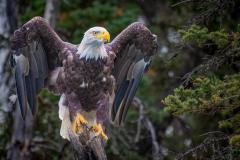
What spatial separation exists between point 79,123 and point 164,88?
3.95m

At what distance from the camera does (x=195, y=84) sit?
6.17 m

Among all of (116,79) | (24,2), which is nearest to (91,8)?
(24,2)

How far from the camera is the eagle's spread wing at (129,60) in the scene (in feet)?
26.7

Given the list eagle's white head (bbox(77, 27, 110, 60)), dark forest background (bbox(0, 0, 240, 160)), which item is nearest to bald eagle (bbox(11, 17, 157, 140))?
eagle's white head (bbox(77, 27, 110, 60))

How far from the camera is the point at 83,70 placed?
787 cm

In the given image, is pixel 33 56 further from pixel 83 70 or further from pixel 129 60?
pixel 129 60

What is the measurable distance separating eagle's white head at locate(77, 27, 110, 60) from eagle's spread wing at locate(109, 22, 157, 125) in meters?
0.38

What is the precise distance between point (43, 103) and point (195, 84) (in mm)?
4140

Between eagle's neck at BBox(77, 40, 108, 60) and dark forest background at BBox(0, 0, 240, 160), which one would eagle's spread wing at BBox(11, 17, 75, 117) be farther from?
dark forest background at BBox(0, 0, 240, 160)

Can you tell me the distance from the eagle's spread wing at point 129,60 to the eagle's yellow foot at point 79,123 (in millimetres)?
537

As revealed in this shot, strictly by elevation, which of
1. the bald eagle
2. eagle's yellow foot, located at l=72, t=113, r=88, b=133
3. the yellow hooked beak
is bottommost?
eagle's yellow foot, located at l=72, t=113, r=88, b=133

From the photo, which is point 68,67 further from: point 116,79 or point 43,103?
point 43,103

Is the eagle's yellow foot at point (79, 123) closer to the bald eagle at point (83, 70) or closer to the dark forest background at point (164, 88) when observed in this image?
the bald eagle at point (83, 70)

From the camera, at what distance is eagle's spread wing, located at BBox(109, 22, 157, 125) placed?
812 cm
